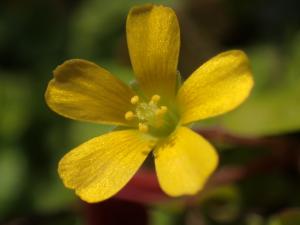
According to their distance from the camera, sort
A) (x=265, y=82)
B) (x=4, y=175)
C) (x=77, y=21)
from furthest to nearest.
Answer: (x=77, y=21), (x=4, y=175), (x=265, y=82)

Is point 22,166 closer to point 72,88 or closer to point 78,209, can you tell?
point 78,209

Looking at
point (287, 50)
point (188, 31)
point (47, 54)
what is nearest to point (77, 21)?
point (47, 54)

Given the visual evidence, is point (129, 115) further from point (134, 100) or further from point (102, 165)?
point (102, 165)

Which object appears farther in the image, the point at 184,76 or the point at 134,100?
the point at 184,76

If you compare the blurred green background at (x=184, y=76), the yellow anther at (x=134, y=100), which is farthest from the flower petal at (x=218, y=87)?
the blurred green background at (x=184, y=76)

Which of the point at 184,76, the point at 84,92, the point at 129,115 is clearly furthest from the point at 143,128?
the point at 184,76

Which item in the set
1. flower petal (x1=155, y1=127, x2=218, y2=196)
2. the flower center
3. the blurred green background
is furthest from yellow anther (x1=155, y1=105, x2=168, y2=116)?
the blurred green background
